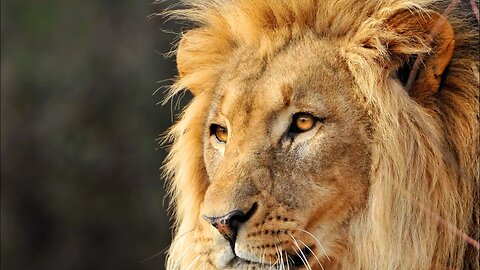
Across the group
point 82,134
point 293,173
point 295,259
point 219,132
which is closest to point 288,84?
point 293,173

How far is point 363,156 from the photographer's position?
3.65 meters

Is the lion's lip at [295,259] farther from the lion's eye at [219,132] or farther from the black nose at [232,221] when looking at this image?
the lion's eye at [219,132]

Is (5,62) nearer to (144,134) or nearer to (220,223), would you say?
(144,134)

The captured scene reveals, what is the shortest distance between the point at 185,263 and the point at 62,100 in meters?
7.92

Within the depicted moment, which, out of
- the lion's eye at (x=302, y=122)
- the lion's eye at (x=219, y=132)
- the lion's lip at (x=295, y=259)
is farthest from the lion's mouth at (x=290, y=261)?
the lion's eye at (x=219, y=132)

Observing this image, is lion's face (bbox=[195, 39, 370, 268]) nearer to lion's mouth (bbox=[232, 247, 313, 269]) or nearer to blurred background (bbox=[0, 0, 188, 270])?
lion's mouth (bbox=[232, 247, 313, 269])

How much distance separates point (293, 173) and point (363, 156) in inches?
9.5

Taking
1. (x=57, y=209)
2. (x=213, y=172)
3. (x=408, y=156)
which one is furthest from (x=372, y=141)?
(x=57, y=209)

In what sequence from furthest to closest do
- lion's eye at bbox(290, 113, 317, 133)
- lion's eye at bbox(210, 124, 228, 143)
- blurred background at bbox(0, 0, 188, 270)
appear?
blurred background at bbox(0, 0, 188, 270) → lion's eye at bbox(210, 124, 228, 143) → lion's eye at bbox(290, 113, 317, 133)

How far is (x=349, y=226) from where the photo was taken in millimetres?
3666

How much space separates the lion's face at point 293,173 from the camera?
3.59 meters

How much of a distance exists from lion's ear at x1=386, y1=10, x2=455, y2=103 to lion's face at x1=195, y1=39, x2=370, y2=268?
19 cm

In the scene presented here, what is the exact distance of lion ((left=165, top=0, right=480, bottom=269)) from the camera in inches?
141

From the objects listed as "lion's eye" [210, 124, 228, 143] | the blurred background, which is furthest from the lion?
the blurred background
